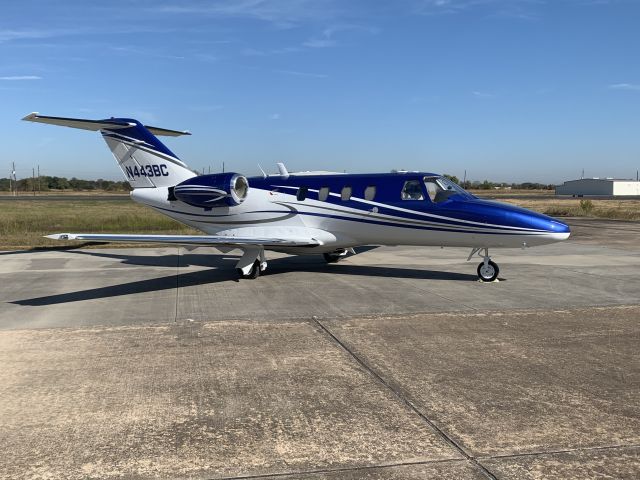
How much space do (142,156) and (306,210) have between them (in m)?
5.56

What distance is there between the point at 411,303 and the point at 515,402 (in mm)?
5050

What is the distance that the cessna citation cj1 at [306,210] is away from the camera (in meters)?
12.5

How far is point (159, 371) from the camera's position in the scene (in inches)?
251

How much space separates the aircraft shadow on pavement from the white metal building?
412 feet

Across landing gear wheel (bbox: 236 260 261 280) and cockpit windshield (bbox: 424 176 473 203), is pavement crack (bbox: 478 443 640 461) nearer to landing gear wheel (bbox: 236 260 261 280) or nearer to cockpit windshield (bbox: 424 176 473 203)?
cockpit windshield (bbox: 424 176 473 203)

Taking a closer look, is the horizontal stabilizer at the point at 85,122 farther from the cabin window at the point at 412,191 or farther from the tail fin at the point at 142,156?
the cabin window at the point at 412,191

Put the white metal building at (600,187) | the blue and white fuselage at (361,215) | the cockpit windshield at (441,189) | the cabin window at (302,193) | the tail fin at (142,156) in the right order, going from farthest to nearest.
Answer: the white metal building at (600,187) < the tail fin at (142,156) < the cabin window at (302,193) < the cockpit windshield at (441,189) < the blue and white fuselage at (361,215)

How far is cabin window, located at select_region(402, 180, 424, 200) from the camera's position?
1328cm

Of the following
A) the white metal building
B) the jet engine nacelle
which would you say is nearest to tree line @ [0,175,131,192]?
the white metal building

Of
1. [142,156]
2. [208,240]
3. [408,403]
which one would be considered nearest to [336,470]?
[408,403]

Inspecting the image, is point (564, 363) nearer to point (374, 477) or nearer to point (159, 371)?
point (374, 477)

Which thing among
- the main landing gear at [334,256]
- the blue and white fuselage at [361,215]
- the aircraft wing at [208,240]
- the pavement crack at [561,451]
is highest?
the blue and white fuselage at [361,215]

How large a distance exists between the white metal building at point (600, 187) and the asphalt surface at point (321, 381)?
128425mm

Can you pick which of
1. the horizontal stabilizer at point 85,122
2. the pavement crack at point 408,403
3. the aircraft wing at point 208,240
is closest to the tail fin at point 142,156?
the horizontal stabilizer at point 85,122
